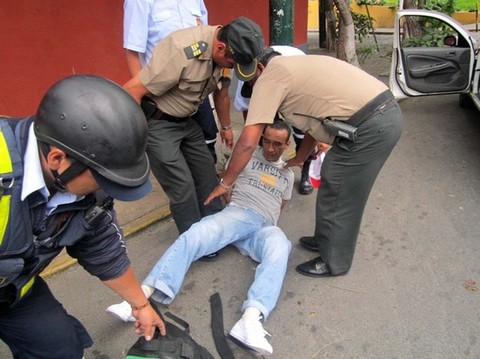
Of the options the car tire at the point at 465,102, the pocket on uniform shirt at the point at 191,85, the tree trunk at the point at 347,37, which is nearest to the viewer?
the pocket on uniform shirt at the point at 191,85

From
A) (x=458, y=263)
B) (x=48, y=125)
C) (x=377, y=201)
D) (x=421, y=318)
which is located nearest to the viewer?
(x=48, y=125)

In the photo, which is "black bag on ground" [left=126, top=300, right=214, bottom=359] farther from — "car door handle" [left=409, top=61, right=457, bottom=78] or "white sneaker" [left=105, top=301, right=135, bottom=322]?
"car door handle" [left=409, top=61, right=457, bottom=78]

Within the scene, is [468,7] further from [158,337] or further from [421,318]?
[158,337]

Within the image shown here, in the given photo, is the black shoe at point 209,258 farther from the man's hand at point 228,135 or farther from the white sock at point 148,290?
the man's hand at point 228,135

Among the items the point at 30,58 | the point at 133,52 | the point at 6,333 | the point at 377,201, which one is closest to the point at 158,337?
the point at 6,333

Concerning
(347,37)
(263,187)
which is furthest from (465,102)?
(263,187)

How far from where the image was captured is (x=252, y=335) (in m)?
2.11

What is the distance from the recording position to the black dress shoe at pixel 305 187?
12.6 ft

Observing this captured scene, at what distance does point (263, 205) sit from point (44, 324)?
1.65 meters

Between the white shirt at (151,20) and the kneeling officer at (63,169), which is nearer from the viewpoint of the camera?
the kneeling officer at (63,169)

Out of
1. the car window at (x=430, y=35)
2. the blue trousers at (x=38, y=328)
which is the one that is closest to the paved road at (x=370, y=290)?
the blue trousers at (x=38, y=328)

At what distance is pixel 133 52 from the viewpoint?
2.95 m

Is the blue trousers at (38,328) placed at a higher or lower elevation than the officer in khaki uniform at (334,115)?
lower

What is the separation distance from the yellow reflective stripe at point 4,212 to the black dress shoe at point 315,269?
1999 mm
